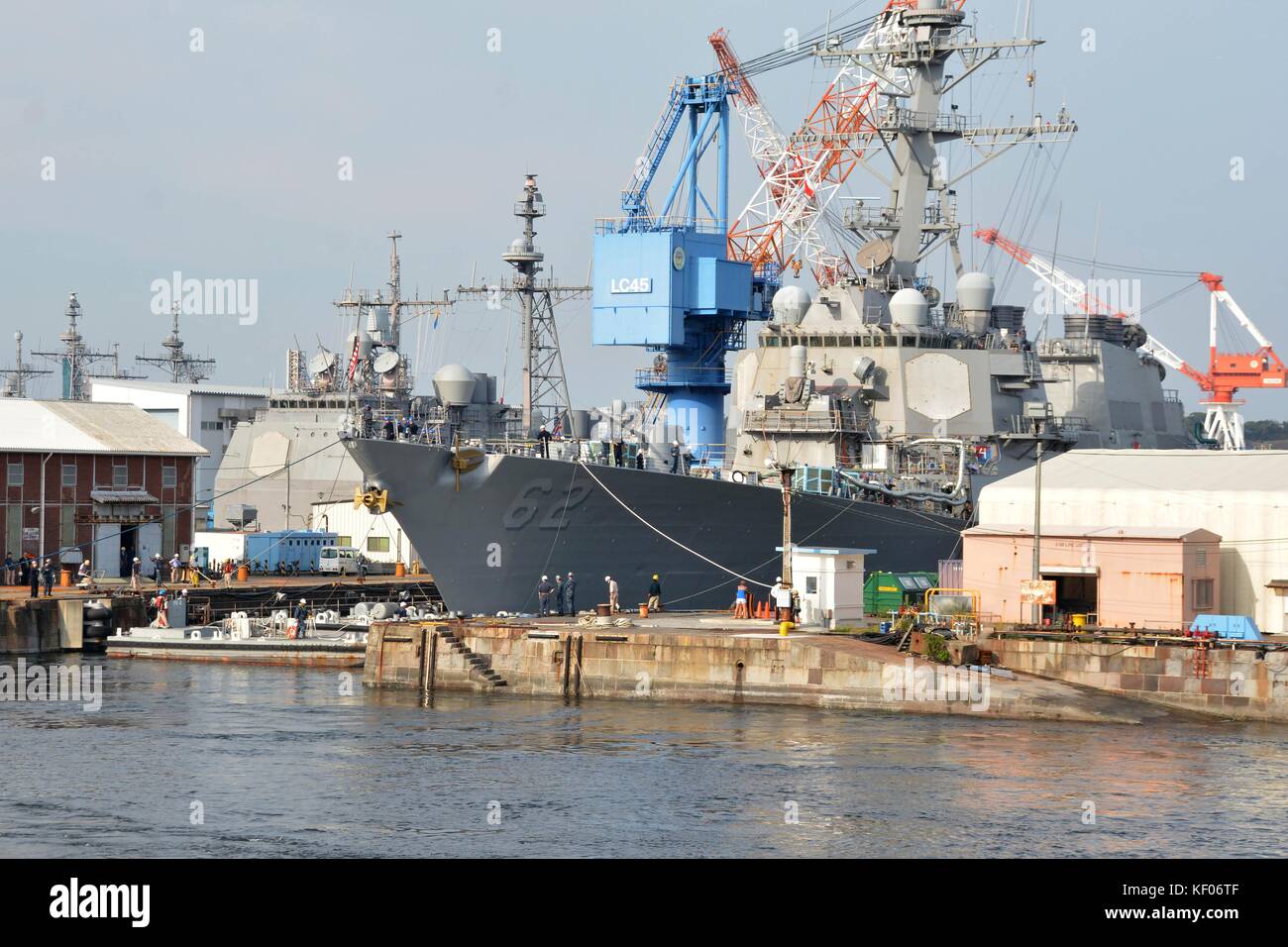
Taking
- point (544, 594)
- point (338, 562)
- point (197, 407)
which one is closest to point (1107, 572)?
point (544, 594)

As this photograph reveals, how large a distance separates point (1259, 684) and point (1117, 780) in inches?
Answer: 254

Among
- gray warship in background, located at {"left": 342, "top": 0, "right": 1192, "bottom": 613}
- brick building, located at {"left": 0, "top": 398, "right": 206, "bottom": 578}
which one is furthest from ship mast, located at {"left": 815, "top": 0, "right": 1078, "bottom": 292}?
brick building, located at {"left": 0, "top": 398, "right": 206, "bottom": 578}

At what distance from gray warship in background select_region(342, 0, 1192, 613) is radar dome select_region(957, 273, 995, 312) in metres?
0.07

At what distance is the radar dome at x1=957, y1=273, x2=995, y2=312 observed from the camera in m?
44.5

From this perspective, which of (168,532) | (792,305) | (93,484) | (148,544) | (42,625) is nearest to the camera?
(42,625)

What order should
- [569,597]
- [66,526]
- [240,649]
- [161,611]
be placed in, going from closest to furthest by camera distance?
[569,597], [240,649], [161,611], [66,526]

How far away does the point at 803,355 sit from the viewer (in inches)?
1631

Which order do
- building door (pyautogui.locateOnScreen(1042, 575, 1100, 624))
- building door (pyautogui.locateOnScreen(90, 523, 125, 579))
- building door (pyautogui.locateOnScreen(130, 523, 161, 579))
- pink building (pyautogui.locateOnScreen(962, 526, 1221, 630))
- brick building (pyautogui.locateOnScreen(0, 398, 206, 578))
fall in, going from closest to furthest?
pink building (pyautogui.locateOnScreen(962, 526, 1221, 630)) < building door (pyautogui.locateOnScreen(1042, 575, 1100, 624)) < brick building (pyautogui.locateOnScreen(0, 398, 206, 578)) < building door (pyautogui.locateOnScreen(90, 523, 125, 579)) < building door (pyautogui.locateOnScreen(130, 523, 161, 579))

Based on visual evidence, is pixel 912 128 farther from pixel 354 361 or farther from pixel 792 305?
pixel 354 361

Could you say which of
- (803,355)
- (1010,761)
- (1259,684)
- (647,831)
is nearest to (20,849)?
(647,831)

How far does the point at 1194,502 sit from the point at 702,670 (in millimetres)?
10326

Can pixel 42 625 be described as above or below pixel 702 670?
above

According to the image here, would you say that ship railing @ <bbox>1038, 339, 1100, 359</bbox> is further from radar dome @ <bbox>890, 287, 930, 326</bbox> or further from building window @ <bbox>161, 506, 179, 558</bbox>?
building window @ <bbox>161, 506, 179, 558</bbox>

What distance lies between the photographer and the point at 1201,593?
1240 inches
